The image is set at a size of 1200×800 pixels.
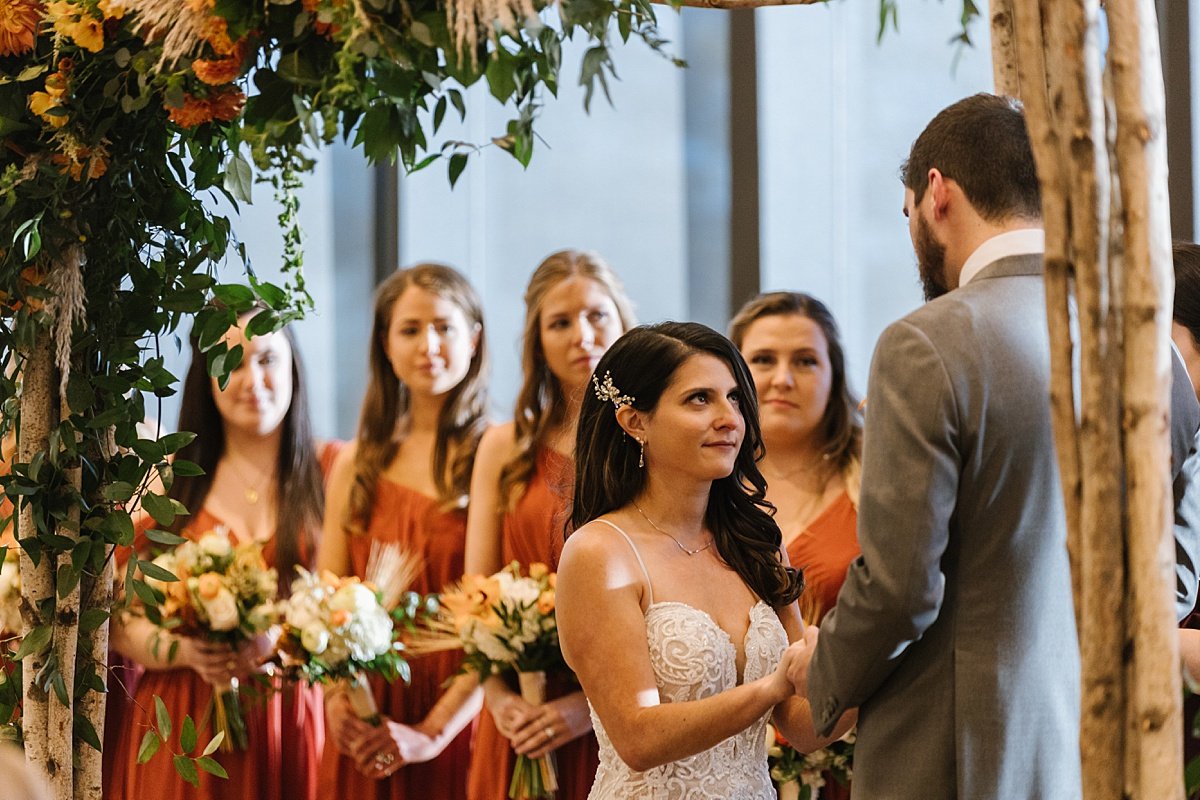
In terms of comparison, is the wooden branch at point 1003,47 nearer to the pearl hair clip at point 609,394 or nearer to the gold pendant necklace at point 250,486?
the pearl hair clip at point 609,394

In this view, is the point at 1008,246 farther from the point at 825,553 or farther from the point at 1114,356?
the point at 825,553

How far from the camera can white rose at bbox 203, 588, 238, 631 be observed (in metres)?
3.26

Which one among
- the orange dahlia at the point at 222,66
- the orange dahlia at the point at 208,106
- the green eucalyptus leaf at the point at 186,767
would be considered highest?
the orange dahlia at the point at 222,66

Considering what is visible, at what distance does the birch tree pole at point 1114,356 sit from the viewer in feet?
4.77

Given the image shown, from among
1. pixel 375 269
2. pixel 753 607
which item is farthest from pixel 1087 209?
pixel 375 269

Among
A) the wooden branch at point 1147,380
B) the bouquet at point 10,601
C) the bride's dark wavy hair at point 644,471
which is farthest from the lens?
the bouquet at point 10,601

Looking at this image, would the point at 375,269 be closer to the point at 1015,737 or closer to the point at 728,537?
the point at 728,537

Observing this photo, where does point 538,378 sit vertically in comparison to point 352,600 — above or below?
above

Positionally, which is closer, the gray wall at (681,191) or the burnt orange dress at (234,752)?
the burnt orange dress at (234,752)

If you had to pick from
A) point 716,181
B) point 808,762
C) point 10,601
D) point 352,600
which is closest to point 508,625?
point 352,600

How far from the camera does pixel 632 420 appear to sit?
2396 millimetres

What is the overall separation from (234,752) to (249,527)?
0.58 metres

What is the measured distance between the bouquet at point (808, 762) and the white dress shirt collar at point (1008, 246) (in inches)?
48.5

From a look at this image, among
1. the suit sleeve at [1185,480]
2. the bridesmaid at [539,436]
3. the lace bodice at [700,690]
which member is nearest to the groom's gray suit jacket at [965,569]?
the suit sleeve at [1185,480]
